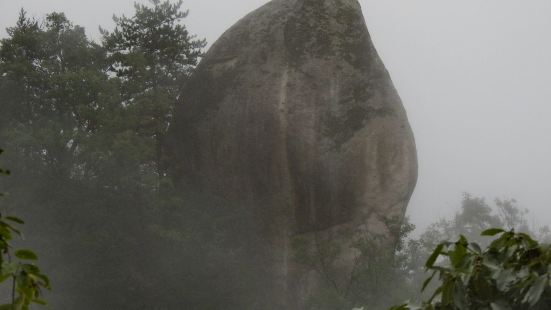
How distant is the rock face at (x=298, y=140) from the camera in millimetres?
21375

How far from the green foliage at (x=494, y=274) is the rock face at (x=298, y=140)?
1857 centimetres

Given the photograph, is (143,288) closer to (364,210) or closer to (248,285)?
(248,285)

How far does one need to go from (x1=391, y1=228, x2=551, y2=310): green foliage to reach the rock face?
60.9ft

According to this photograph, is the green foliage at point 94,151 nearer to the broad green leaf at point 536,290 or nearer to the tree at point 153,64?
the tree at point 153,64

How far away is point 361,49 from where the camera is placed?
22.7 m

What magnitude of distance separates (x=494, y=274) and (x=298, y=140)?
19310 millimetres

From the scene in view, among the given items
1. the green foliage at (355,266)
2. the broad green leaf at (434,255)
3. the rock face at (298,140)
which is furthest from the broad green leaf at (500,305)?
the rock face at (298,140)

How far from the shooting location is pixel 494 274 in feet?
6.83

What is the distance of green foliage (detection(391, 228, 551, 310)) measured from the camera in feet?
6.75

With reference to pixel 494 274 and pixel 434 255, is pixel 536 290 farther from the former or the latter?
pixel 434 255

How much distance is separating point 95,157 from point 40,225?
97.6 inches

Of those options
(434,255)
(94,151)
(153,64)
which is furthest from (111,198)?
(434,255)

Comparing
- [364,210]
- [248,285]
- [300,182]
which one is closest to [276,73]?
[300,182]

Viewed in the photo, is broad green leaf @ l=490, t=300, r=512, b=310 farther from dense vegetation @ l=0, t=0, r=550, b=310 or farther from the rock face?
the rock face
